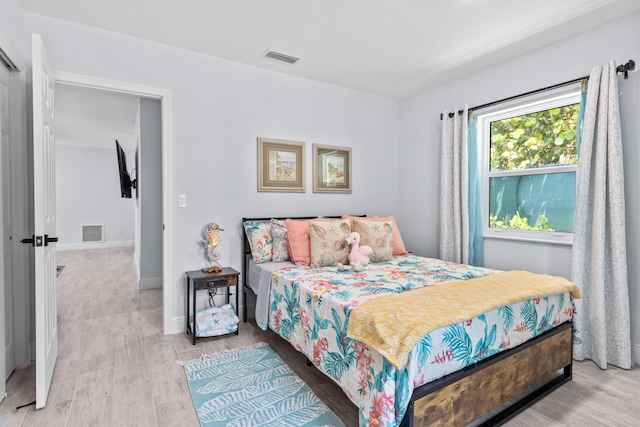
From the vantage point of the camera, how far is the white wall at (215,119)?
266 cm

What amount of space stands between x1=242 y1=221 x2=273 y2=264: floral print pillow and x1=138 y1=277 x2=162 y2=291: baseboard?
7.03ft

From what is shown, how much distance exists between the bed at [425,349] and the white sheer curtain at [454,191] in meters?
0.89

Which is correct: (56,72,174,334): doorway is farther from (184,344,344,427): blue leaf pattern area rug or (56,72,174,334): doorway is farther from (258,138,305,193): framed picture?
(258,138,305,193): framed picture

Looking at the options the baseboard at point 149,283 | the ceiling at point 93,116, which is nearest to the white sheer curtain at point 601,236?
the ceiling at point 93,116

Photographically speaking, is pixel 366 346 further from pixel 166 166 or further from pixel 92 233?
pixel 92 233

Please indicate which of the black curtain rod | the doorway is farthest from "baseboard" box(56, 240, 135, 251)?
the black curtain rod

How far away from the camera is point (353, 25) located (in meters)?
2.59

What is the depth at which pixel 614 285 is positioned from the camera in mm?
2400

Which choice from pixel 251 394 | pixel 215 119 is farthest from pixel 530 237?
pixel 215 119

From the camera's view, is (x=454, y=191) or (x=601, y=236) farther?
(x=454, y=191)

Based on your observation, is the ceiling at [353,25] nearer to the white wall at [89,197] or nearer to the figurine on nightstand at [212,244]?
the figurine on nightstand at [212,244]

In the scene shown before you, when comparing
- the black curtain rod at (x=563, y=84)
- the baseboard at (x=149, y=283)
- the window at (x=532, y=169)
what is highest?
the black curtain rod at (x=563, y=84)

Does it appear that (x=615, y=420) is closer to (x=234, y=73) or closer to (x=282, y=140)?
(x=282, y=140)

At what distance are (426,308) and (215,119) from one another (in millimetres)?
2547
